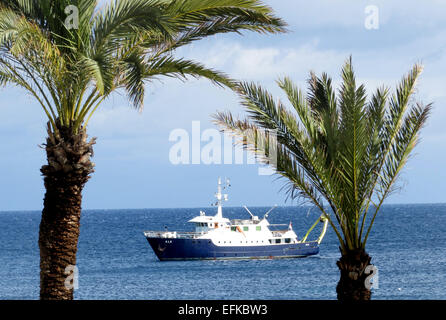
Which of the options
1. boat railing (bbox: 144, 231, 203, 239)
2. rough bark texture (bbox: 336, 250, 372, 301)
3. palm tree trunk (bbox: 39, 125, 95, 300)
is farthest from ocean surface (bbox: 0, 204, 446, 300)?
palm tree trunk (bbox: 39, 125, 95, 300)

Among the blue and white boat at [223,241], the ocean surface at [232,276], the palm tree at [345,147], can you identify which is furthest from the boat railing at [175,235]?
the palm tree at [345,147]

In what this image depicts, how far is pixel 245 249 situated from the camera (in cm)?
6072

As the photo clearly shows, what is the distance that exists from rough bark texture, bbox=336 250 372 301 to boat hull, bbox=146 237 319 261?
47.1 metres

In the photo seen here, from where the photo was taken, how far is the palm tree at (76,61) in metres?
11.6

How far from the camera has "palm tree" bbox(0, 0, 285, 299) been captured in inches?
457

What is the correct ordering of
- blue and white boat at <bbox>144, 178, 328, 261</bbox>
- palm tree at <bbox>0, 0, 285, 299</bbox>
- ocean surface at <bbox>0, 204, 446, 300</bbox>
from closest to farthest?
palm tree at <bbox>0, 0, 285, 299</bbox> → ocean surface at <bbox>0, 204, 446, 300</bbox> → blue and white boat at <bbox>144, 178, 328, 261</bbox>

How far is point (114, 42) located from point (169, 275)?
4679cm

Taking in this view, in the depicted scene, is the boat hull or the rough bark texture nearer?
the rough bark texture

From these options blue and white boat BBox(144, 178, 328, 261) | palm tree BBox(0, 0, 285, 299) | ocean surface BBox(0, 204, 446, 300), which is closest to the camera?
palm tree BBox(0, 0, 285, 299)

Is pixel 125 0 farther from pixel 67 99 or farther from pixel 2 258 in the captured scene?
pixel 2 258

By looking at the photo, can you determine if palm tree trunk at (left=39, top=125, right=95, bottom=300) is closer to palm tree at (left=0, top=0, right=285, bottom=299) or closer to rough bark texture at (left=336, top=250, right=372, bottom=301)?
palm tree at (left=0, top=0, right=285, bottom=299)

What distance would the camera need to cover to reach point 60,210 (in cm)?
1208
